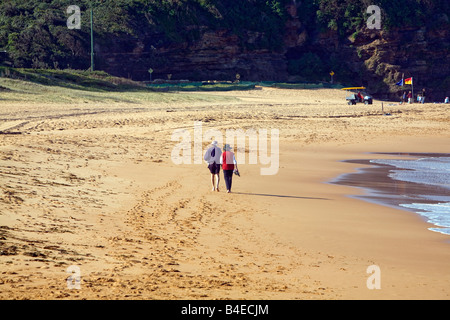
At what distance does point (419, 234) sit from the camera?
405 inches

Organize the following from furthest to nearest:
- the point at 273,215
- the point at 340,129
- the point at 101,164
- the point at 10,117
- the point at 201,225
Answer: the point at 340,129
the point at 10,117
the point at 101,164
the point at 273,215
the point at 201,225

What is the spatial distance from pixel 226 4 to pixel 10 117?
4197 cm

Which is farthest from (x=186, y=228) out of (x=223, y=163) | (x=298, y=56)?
(x=298, y=56)

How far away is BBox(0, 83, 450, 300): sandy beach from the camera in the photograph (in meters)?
6.69


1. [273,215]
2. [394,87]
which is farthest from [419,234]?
[394,87]

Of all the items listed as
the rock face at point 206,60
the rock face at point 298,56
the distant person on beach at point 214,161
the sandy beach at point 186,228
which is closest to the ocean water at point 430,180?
the sandy beach at point 186,228

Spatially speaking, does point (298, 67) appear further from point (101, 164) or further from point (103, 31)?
point (101, 164)

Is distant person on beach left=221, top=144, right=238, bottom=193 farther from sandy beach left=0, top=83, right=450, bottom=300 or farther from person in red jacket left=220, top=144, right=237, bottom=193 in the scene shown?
sandy beach left=0, top=83, right=450, bottom=300

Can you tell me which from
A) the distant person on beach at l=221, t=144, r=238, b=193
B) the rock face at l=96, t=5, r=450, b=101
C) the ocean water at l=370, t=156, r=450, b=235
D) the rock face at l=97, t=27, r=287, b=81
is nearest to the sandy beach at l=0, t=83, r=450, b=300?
the distant person on beach at l=221, t=144, r=238, b=193

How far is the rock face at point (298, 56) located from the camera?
5614 centimetres

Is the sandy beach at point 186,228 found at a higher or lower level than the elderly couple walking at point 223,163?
lower

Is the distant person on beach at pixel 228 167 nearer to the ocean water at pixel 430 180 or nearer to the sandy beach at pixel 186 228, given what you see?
the sandy beach at pixel 186 228

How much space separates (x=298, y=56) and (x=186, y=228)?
5772 centimetres

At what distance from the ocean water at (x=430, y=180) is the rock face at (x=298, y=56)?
Answer: 124 feet
